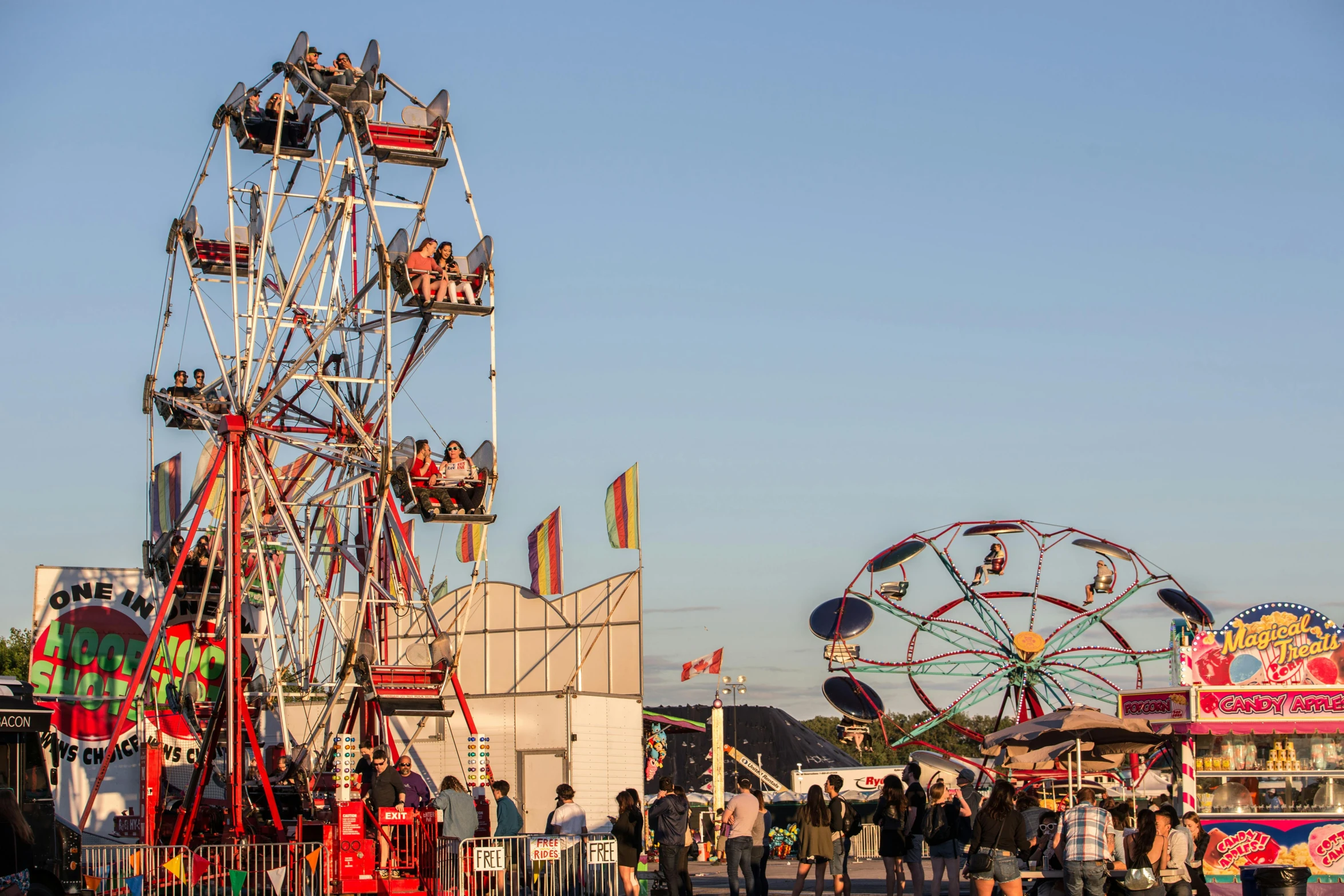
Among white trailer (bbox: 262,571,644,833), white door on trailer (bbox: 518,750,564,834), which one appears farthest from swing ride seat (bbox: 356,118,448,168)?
white door on trailer (bbox: 518,750,564,834)

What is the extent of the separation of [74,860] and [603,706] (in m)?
15.8

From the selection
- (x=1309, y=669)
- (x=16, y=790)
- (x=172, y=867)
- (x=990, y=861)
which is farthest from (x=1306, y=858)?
(x=16, y=790)

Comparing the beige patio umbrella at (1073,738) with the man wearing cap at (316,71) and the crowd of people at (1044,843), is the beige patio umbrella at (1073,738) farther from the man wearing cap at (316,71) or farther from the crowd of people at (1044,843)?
the man wearing cap at (316,71)

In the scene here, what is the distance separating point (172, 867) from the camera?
1748cm

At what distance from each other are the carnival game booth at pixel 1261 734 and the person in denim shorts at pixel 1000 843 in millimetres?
8664

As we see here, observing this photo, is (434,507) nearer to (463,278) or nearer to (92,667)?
(463,278)

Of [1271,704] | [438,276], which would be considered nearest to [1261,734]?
[1271,704]


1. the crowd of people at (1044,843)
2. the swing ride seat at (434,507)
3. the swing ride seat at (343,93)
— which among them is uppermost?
the swing ride seat at (343,93)

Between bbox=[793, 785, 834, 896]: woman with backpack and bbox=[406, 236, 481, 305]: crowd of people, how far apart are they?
10.3 meters

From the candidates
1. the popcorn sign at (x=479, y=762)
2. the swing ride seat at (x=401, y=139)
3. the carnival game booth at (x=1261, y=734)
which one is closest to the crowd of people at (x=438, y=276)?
the swing ride seat at (x=401, y=139)

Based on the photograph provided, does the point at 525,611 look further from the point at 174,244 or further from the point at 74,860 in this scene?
the point at 74,860

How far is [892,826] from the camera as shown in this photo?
57.3 feet

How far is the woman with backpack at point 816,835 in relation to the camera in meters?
17.8

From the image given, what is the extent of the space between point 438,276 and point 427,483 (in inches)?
127
